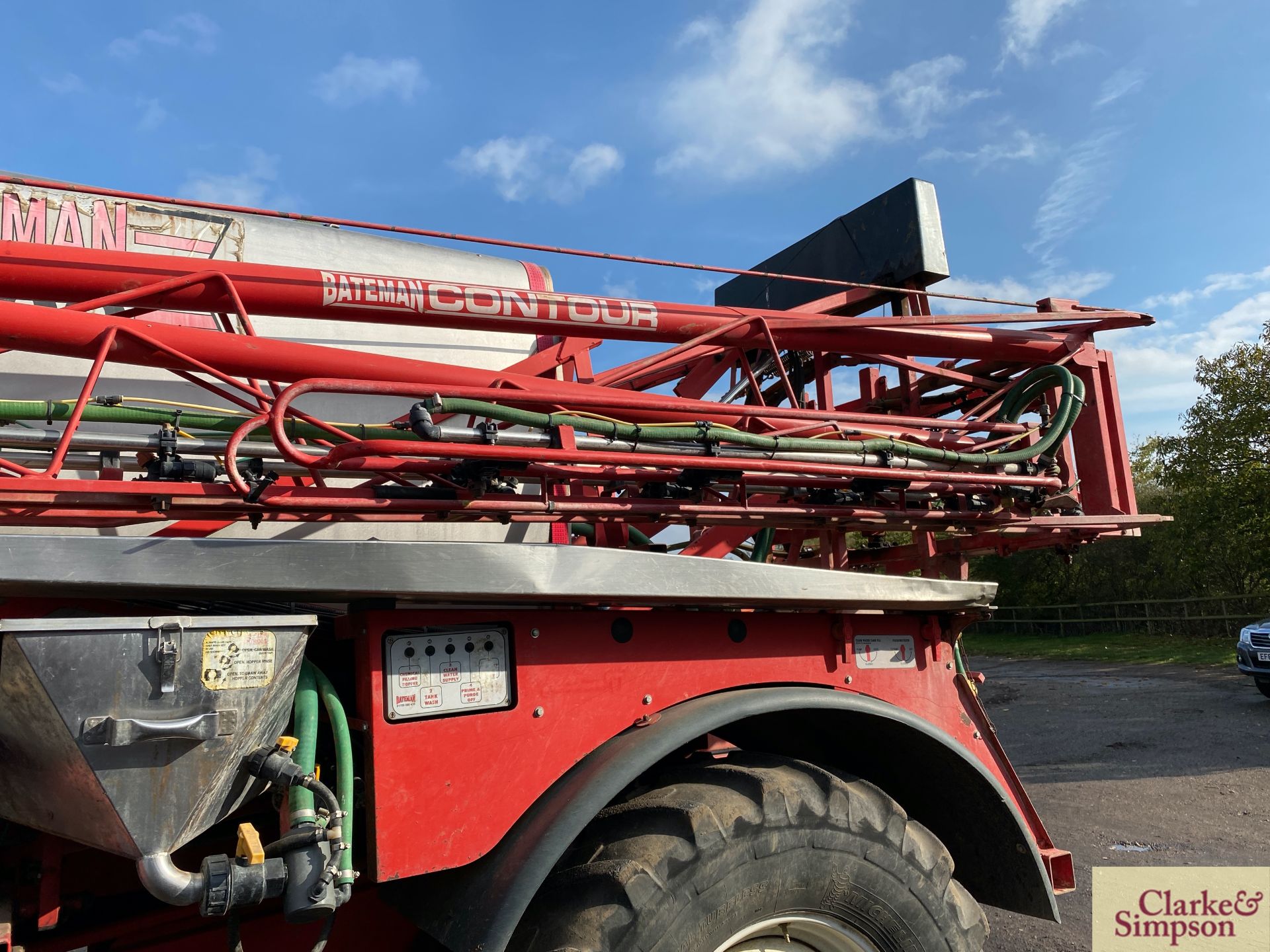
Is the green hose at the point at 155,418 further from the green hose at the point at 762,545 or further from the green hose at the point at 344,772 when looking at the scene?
the green hose at the point at 762,545

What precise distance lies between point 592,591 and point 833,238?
3807 mm

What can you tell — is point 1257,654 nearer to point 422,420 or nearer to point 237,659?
point 422,420

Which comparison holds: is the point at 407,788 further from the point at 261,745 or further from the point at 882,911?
the point at 882,911

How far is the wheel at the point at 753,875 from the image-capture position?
77.7 inches

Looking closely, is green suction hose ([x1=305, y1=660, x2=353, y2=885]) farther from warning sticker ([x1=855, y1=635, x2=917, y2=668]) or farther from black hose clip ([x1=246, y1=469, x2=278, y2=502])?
warning sticker ([x1=855, y1=635, x2=917, y2=668])

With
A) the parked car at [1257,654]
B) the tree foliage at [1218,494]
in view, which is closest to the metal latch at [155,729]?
the parked car at [1257,654]

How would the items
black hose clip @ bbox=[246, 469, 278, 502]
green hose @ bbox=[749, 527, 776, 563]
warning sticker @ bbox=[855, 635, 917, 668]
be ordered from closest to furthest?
1. black hose clip @ bbox=[246, 469, 278, 502]
2. warning sticker @ bbox=[855, 635, 917, 668]
3. green hose @ bbox=[749, 527, 776, 563]

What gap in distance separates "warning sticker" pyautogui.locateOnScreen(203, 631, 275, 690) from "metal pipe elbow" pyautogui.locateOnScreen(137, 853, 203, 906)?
31 cm

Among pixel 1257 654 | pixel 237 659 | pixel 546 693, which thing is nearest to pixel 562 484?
pixel 546 693

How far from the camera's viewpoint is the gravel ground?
562cm

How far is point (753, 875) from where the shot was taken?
2148 millimetres

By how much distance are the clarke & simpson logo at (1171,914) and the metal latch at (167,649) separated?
303 cm

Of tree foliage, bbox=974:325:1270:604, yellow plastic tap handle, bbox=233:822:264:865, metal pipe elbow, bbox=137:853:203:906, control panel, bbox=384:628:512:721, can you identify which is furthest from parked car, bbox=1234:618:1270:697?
metal pipe elbow, bbox=137:853:203:906

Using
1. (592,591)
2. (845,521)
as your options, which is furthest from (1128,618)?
(592,591)
